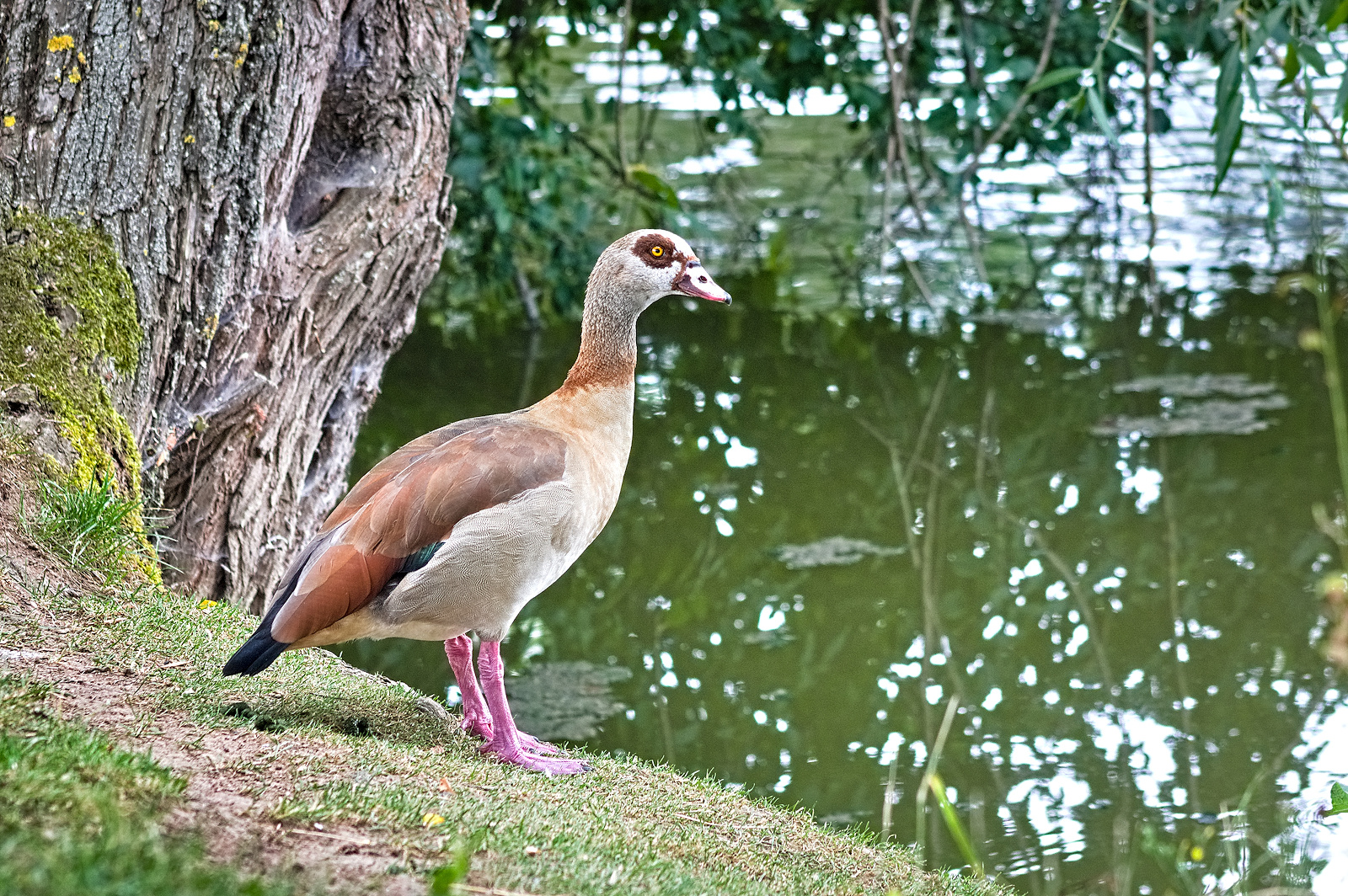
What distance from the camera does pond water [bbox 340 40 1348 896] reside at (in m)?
6.09

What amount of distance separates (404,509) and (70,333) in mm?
1596

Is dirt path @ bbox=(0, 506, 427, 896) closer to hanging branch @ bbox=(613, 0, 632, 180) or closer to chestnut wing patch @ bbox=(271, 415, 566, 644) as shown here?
chestnut wing patch @ bbox=(271, 415, 566, 644)

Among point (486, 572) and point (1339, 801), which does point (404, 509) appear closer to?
point (486, 572)

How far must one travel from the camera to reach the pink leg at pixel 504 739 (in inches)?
170

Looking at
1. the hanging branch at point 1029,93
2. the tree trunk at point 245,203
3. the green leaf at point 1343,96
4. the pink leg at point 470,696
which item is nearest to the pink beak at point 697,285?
the pink leg at point 470,696

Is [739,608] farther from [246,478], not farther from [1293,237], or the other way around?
[1293,237]

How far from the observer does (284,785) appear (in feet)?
10.9

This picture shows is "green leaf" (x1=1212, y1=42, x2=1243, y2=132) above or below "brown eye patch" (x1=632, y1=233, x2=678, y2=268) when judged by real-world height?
above

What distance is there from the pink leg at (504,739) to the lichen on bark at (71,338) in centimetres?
138

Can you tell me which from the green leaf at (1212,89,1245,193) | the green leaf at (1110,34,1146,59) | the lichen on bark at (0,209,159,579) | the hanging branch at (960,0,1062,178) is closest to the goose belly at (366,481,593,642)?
the lichen on bark at (0,209,159,579)

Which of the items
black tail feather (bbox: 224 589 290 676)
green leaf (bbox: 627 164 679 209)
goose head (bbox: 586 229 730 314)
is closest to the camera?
black tail feather (bbox: 224 589 290 676)

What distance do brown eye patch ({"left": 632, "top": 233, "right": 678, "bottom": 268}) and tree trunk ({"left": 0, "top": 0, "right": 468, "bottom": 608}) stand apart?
1470 mm

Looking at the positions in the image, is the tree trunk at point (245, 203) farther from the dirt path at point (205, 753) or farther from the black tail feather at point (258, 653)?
the black tail feather at point (258, 653)

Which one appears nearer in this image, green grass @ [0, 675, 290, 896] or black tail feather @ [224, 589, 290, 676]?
green grass @ [0, 675, 290, 896]
